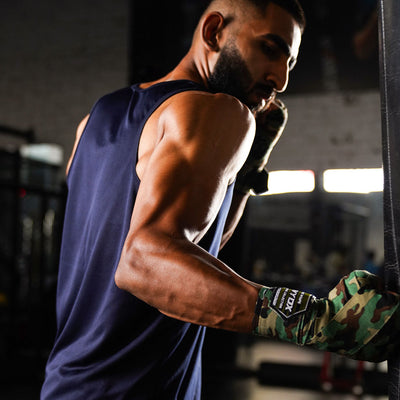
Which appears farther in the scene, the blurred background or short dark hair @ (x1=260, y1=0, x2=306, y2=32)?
the blurred background

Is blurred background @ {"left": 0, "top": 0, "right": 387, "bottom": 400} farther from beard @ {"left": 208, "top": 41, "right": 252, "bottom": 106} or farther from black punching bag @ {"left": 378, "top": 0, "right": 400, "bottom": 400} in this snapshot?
black punching bag @ {"left": 378, "top": 0, "right": 400, "bottom": 400}

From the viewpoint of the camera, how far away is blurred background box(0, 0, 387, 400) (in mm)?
4500

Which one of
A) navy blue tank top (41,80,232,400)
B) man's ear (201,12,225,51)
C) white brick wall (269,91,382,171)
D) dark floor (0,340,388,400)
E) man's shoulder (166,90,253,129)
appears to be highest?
white brick wall (269,91,382,171)

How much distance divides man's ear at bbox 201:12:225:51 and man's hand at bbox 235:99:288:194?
14.7 inches

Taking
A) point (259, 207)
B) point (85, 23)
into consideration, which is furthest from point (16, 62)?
point (259, 207)

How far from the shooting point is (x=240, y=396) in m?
3.87

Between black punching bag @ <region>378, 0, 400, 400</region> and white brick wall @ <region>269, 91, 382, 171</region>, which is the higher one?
white brick wall @ <region>269, 91, 382, 171</region>

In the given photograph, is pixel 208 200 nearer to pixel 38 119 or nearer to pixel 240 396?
pixel 240 396

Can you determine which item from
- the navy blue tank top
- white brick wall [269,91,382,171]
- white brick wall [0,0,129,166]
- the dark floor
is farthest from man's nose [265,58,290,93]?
white brick wall [0,0,129,166]

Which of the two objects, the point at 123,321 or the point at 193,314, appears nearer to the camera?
the point at 193,314

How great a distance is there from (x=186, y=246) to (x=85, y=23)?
19.8 feet

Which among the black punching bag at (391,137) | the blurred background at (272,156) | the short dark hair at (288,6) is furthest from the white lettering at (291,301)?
the blurred background at (272,156)

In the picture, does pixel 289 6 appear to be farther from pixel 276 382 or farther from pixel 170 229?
pixel 276 382

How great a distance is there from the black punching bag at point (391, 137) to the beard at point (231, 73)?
322 mm
